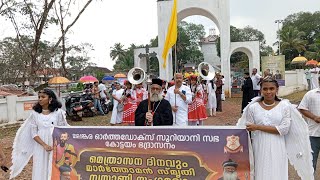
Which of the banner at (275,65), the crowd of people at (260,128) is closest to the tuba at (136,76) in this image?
the crowd of people at (260,128)

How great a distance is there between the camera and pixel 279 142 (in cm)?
347

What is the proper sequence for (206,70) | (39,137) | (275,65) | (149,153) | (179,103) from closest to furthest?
(149,153)
(39,137)
(179,103)
(206,70)
(275,65)

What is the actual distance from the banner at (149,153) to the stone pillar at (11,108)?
10.0 meters

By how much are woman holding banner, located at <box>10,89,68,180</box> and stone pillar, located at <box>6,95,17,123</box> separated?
9679mm

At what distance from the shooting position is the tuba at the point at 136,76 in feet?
29.5

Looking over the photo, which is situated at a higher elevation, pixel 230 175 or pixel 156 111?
pixel 156 111

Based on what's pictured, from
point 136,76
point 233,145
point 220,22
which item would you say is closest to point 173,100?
point 136,76

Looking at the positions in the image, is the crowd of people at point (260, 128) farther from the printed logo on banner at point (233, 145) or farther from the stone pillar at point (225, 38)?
the stone pillar at point (225, 38)

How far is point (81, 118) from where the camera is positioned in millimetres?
14211

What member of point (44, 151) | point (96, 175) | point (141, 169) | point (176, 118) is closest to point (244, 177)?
point (141, 169)

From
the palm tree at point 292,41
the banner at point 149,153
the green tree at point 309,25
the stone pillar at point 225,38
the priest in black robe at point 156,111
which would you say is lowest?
the banner at point 149,153

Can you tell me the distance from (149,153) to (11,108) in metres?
11.1

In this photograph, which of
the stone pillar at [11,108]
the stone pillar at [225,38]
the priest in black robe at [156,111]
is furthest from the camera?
the stone pillar at [225,38]

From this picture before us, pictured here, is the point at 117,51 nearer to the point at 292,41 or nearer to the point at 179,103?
the point at 292,41
